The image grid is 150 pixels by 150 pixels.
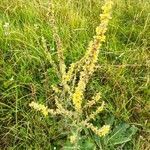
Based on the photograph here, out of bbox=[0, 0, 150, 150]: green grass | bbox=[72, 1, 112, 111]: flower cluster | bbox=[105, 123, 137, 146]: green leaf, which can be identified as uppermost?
bbox=[72, 1, 112, 111]: flower cluster

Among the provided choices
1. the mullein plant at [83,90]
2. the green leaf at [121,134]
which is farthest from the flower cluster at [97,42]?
the green leaf at [121,134]

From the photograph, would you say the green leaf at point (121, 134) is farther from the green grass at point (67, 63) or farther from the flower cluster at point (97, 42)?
the flower cluster at point (97, 42)

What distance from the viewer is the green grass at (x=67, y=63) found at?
2.87 metres

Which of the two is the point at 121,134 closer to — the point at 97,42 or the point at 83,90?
the point at 83,90

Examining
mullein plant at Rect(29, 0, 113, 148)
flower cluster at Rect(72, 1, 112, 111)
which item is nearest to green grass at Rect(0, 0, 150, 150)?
mullein plant at Rect(29, 0, 113, 148)

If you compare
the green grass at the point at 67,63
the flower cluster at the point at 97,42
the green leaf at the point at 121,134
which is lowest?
the green leaf at the point at 121,134

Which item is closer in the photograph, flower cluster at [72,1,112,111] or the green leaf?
flower cluster at [72,1,112,111]

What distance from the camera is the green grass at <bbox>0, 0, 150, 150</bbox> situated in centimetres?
287

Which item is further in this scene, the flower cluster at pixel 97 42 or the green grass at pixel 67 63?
the green grass at pixel 67 63

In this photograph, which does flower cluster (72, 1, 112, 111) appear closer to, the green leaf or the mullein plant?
the mullein plant

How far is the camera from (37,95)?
9.85 feet

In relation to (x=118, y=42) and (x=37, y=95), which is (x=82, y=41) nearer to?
(x=118, y=42)

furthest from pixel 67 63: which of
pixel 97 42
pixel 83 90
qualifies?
pixel 97 42

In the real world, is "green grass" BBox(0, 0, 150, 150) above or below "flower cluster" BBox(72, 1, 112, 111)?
below
